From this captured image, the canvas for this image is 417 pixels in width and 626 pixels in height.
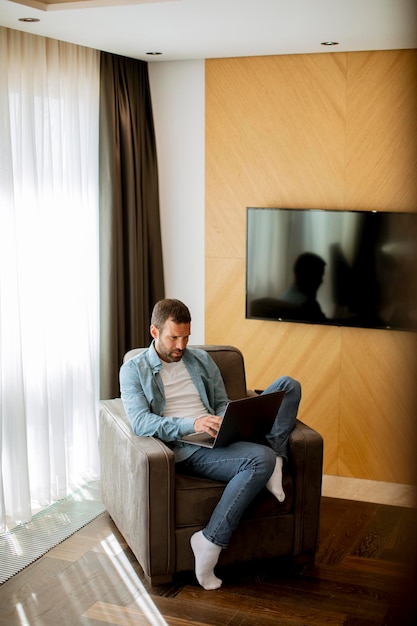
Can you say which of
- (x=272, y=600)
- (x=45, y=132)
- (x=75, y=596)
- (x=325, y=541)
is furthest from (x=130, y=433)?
(x=45, y=132)

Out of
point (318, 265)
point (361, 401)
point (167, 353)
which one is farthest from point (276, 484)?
point (318, 265)

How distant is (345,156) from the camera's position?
3939 mm

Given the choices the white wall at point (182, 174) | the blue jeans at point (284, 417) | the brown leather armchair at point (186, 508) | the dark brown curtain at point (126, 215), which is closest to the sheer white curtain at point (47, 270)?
the dark brown curtain at point (126, 215)

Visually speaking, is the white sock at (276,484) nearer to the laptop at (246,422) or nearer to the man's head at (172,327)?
the laptop at (246,422)

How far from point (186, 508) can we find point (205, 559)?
0.21 metres

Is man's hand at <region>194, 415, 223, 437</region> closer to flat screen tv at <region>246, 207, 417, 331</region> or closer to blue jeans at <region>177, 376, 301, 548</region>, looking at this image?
blue jeans at <region>177, 376, 301, 548</region>

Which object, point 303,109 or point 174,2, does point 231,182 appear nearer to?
point 303,109

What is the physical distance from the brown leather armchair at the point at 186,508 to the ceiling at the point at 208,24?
170 centimetres

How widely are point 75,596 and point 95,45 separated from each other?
258cm

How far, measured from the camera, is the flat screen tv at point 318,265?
12.5 feet

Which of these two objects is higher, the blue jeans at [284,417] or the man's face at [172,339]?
the man's face at [172,339]

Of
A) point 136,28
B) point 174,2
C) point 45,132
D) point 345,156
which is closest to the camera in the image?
point 174,2

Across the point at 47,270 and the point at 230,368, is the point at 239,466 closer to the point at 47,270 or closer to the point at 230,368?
the point at 230,368

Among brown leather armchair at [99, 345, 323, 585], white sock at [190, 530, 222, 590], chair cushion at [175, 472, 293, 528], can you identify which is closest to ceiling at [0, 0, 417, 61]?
brown leather armchair at [99, 345, 323, 585]
